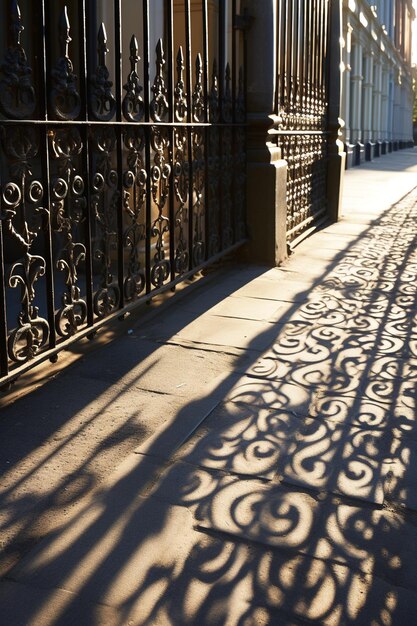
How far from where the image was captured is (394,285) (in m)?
6.41

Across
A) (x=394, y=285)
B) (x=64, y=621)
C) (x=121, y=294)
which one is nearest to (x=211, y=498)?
(x=64, y=621)

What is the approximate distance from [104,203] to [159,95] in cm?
92

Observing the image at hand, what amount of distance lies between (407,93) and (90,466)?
6258 centimetres

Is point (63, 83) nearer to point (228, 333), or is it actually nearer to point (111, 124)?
point (111, 124)

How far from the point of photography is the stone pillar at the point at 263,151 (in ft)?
21.3

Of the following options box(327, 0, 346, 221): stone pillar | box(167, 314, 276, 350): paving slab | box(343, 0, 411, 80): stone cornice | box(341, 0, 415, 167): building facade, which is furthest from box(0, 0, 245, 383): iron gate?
box(341, 0, 415, 167): building facade

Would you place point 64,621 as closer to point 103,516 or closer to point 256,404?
point 103,516

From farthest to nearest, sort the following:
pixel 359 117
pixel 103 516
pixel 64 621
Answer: pixel 359 117
pixel 103 516
pixel 64 621

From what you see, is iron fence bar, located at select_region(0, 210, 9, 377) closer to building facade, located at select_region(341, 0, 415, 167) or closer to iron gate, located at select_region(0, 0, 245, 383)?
iron gate, located at select_region(0, 0, 245, 383)

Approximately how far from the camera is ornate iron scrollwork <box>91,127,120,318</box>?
403 cm

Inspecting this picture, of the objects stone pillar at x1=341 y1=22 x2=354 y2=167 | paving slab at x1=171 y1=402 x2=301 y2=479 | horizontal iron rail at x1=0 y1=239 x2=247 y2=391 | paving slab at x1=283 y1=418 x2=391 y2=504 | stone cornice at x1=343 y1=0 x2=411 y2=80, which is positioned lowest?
paving slab at x1=283 y1=418 x2=391 y2=504

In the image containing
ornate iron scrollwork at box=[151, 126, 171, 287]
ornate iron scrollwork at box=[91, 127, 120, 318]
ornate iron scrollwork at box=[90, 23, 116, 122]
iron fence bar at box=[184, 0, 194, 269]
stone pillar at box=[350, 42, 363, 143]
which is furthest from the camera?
stone pillar at box=[350, 42, 363, 143]

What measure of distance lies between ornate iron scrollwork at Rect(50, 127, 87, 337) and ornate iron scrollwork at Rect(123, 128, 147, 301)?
470mm

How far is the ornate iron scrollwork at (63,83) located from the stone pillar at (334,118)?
277 inches
